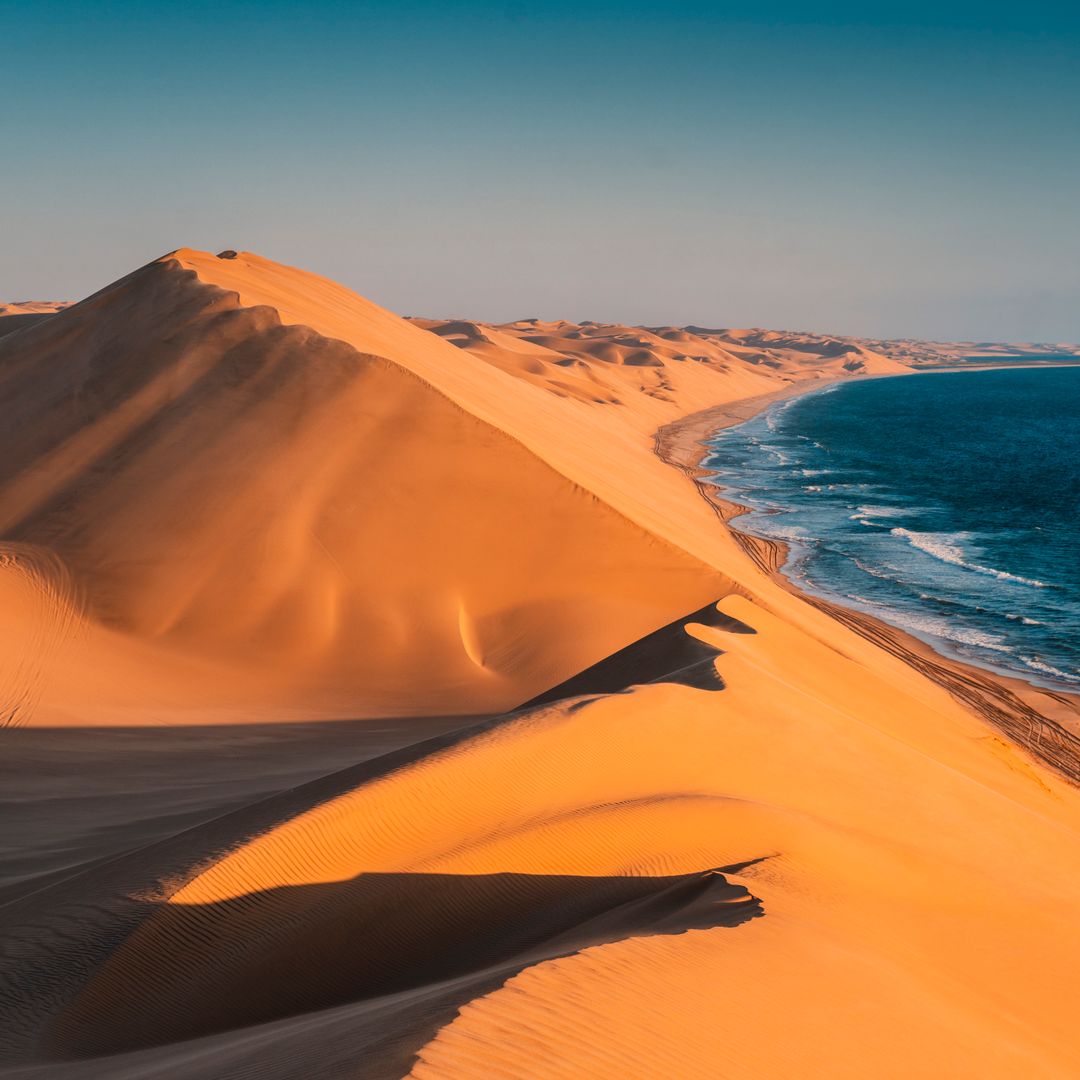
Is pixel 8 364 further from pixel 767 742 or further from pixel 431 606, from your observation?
pixel 767 742

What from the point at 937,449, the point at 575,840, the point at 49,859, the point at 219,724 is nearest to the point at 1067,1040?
the point at 575,840

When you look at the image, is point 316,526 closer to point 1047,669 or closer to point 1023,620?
point 1047,669

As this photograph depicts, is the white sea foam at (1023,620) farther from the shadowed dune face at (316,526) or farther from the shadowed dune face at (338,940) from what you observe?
the shadowed dune face at (338,940)

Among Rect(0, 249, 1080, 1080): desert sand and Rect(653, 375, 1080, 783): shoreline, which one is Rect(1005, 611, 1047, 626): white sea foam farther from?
Rect(0, 249, 1080, 1080): desert sand

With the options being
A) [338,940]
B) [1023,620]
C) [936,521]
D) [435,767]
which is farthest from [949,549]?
[338,940]

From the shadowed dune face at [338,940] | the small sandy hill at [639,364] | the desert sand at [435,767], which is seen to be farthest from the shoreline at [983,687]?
the small sandy hill at [639,364]
